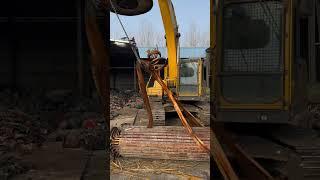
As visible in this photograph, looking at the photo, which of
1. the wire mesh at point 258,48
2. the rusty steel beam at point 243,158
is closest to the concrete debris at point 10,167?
the rusty steel beam at point 243,158

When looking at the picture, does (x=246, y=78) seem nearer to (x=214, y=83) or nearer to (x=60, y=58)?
(x=214, y=83)

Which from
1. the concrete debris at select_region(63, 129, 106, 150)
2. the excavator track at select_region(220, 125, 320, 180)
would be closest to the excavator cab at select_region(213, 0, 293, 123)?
the excavator track at select_region(220, 125, 320, 180)

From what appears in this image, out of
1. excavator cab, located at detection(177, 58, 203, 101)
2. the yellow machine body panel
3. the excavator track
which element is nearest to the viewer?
the excavator track

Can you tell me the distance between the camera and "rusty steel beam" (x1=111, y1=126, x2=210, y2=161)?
5.09 m

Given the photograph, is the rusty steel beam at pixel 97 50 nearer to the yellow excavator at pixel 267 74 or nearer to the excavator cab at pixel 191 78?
the yellow excavator at pixel 267 74

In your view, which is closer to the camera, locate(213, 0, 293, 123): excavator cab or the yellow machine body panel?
locate(213, 0, 293, 123): excavator cab

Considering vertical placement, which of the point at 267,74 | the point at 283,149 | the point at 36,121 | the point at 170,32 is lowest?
the point at 36,121

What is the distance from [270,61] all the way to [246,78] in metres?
0.25

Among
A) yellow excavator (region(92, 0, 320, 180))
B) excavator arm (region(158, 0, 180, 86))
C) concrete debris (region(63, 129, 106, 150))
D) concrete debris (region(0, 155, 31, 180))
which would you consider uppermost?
excavator arm (region(158, 0, 180, 86))

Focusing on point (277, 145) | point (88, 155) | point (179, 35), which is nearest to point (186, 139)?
point (277, 145)

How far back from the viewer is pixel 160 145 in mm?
5152

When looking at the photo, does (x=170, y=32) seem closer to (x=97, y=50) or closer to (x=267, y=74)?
(x=97, y=50)

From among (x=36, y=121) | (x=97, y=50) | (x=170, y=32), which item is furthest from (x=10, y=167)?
(x=36, y=121)

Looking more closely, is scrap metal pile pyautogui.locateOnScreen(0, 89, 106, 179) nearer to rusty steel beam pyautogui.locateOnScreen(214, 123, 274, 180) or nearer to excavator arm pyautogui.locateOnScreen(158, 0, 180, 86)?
excavator arm pyautogui.locateOnScreen(158, 0, 180, 86)
